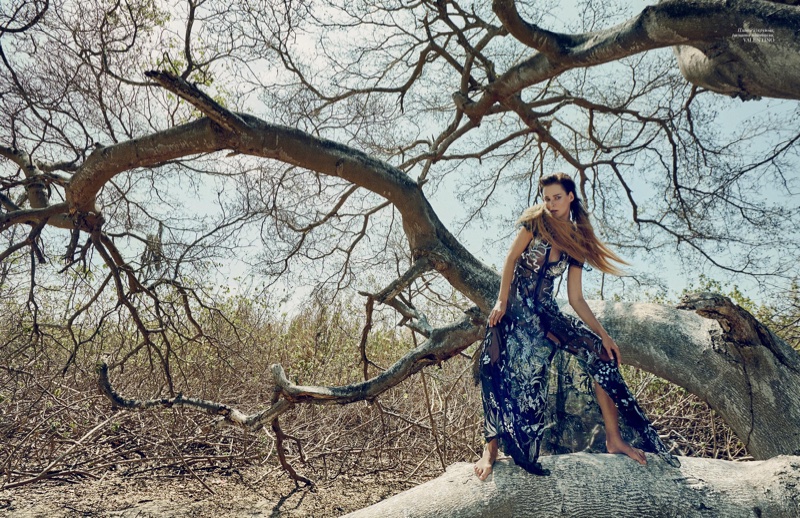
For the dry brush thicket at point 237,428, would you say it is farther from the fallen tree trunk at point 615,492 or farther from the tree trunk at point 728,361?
the fallen tree trunk at point 615,492

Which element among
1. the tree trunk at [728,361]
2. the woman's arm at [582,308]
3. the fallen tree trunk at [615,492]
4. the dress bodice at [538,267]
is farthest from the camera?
the tree trunk at [728,361]

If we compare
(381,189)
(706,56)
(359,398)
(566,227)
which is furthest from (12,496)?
(706,56)

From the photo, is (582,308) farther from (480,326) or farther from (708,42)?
(708,42)

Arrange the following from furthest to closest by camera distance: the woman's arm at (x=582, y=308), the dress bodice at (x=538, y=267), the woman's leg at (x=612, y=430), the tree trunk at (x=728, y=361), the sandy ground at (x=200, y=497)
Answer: the sandy ground at (x=200, y=497), the tree trunk at (x=728, y=361), the dress bodice at (x=538, y=267), the woman's arm at (x=582, y=308), the woman's leg at (x=612, y=430)

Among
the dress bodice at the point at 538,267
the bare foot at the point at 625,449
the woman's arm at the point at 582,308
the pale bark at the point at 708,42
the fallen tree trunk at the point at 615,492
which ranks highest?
the pale bark at the point at 708,42

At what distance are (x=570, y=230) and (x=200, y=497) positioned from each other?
4.41m

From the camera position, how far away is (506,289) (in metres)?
2.86

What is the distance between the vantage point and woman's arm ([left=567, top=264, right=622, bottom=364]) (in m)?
2.82

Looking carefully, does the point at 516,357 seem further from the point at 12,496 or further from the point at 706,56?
the point at 12,496

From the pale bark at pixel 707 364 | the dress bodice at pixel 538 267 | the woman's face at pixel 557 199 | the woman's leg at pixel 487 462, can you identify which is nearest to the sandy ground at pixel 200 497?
the pale bark at pixel 707 364

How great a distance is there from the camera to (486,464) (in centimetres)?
246

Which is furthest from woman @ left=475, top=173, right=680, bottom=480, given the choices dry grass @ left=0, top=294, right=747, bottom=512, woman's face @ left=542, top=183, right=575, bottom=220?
dry grass @ left=0, top=294, right=747, bottom=512

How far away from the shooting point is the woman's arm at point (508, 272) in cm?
284

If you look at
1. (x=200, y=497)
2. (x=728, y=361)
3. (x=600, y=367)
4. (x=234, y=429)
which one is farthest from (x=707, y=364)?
(x=234, y=429)
